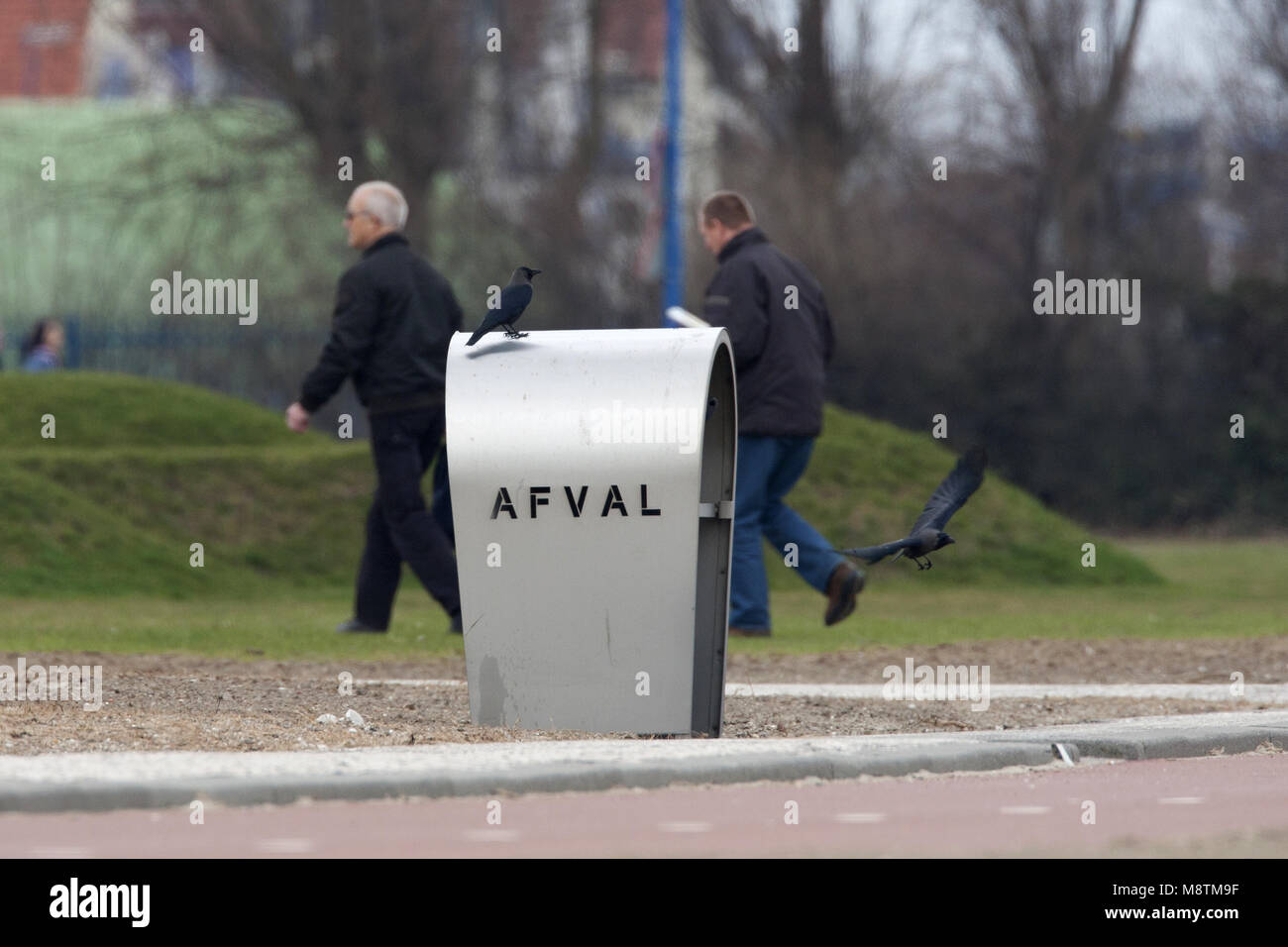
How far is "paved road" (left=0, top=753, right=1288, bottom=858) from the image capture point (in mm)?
5848

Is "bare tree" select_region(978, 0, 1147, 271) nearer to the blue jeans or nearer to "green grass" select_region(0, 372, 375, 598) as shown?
"green grass" select_region(0, 372, 375, 598)

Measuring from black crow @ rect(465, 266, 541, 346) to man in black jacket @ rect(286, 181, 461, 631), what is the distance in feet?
10.6

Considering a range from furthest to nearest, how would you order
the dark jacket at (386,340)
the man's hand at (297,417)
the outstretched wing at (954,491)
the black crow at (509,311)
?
the dark jacket at (386,340) < the man's hand at (297,417) < the outstretched wing at (954,491) < the black crow at (509,311)

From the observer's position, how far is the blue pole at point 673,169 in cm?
2288

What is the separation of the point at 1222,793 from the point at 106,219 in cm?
2409

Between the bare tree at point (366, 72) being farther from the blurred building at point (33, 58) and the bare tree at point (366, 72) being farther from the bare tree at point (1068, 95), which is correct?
the blurred building at point (33, 58)

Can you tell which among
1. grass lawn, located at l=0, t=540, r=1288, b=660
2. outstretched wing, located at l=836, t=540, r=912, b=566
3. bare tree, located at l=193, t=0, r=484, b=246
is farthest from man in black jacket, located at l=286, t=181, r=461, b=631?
bare tree, located at l=193, t=0, r=484, b=246

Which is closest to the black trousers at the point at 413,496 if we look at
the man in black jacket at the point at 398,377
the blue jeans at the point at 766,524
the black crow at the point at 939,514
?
the man in black jacket at the point at 398,377

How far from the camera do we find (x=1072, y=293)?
28953 mm

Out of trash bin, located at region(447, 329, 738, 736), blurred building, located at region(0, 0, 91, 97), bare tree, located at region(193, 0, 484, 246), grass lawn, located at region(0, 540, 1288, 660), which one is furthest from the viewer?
blurred building, located at region(0, 0, 91, 97)

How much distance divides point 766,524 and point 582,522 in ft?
15.7
